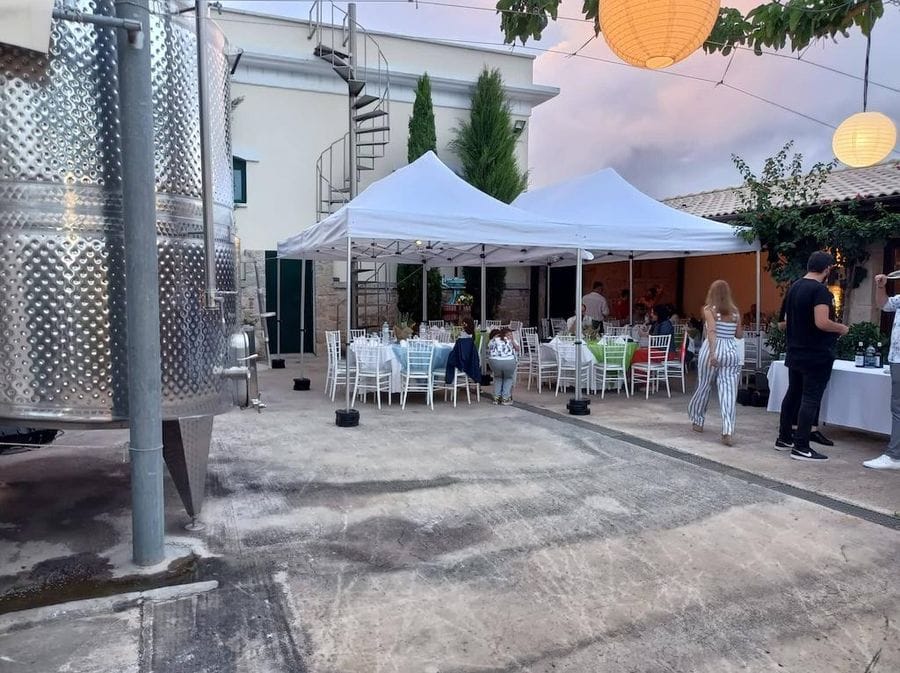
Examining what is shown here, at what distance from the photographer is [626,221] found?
29.5 ft

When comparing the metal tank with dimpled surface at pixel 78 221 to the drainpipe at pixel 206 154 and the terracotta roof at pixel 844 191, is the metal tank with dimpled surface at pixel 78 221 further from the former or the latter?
the terracotta roof at pixel 844 191

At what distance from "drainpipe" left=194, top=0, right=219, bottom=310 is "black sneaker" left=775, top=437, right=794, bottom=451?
16.6ft

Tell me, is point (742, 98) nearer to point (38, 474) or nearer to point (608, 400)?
point (608, 400)

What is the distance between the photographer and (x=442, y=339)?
9.87m

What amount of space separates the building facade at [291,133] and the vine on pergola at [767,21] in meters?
8.64

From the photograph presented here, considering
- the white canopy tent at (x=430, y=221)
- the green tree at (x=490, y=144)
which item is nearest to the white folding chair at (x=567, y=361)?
the white canopy tent at (x=430, y=221)

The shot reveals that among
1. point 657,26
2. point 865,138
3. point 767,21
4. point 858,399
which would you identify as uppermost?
point 767,21

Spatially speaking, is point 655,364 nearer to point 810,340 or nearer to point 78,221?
point 810,340

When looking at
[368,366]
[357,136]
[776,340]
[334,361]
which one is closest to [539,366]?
[368,366]

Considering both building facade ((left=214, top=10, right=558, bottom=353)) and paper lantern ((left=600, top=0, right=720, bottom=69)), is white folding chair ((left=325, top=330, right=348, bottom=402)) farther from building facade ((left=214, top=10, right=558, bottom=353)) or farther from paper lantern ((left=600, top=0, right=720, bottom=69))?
paper lantern ((left=600, top=0, right=720, bottom=69))

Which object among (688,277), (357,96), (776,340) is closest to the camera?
(776,340)

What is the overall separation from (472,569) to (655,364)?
20.5ft

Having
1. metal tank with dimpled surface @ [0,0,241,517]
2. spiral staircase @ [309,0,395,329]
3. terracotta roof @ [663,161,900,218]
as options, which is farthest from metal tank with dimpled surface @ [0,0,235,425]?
spiral staircase @ [309,0,395,329]

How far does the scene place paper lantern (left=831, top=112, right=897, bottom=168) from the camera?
679 cm
